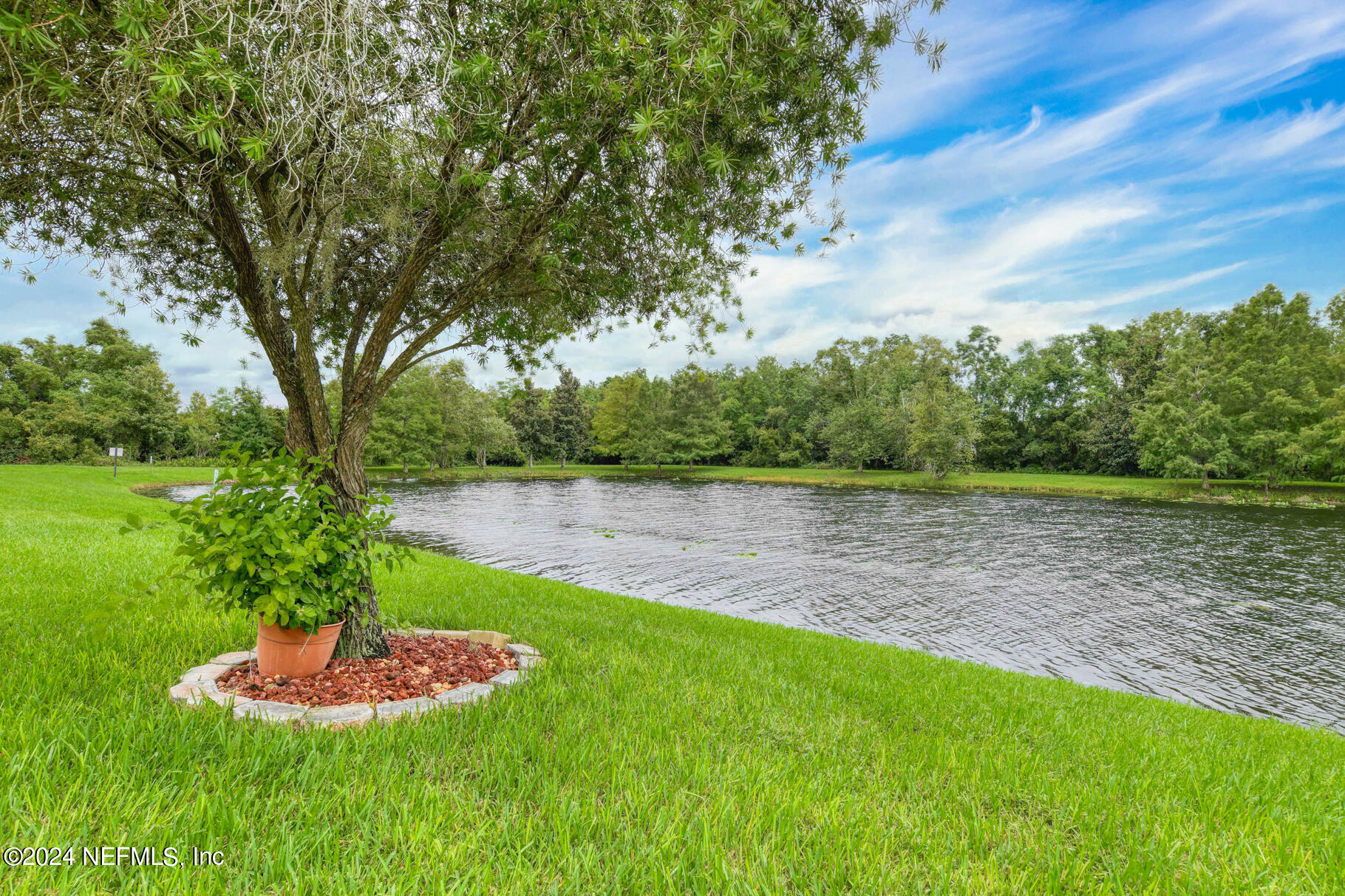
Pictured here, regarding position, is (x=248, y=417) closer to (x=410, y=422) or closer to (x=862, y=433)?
(x=410, y=422)

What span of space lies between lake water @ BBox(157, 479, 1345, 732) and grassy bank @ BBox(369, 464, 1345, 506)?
6.92 meters

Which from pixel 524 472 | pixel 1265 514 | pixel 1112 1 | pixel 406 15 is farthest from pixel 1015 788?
pixel 524 472

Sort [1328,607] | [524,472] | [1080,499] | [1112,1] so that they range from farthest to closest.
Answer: [524,472] → [1080,499] → [1328,607] → [1112,1]

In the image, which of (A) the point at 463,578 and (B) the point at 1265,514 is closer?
(A) the point at 463,578

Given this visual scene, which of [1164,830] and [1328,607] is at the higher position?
[1164,830]

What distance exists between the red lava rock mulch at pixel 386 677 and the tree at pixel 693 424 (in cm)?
4927

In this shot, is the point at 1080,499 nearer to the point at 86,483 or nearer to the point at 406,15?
the point at 406,15

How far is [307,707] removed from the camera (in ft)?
8.90

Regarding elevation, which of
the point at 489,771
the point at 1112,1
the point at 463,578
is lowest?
the point at 463,578

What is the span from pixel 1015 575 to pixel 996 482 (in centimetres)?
2947

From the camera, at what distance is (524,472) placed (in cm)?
5059

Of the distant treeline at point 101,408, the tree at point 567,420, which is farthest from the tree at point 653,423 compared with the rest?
the distant treeline at point 101,408

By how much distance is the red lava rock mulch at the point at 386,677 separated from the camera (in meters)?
2.93

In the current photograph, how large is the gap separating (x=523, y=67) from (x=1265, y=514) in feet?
112
